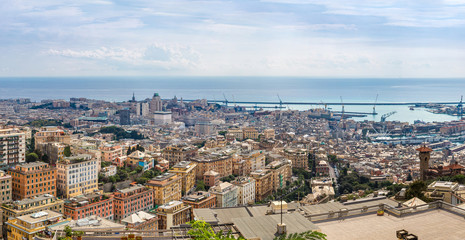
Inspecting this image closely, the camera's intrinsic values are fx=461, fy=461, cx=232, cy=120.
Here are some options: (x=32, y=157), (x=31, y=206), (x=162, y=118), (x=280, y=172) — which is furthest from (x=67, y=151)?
(x=162, y=118)

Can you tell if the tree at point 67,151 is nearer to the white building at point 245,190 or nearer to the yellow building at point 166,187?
the yellow building at point 166,187

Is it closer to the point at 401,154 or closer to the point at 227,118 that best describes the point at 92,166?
the point at 401,154

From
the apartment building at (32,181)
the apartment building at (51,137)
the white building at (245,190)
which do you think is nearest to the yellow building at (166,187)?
the white building at (245,190)

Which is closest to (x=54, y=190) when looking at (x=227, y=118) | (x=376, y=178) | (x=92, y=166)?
(x=92, y=166)

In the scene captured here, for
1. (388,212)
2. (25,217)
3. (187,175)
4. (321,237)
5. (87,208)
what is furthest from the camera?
(187,175)

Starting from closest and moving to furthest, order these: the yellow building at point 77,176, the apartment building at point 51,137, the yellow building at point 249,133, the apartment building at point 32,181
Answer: the apartment building at point 32,181, the yellow building at point 77,176, the apartment building at point 51,137, the yellow building at point 249,133

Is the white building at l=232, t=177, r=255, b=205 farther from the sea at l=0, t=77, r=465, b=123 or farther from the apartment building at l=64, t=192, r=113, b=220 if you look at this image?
the sea at l=0, t=77, r=465, b=123
